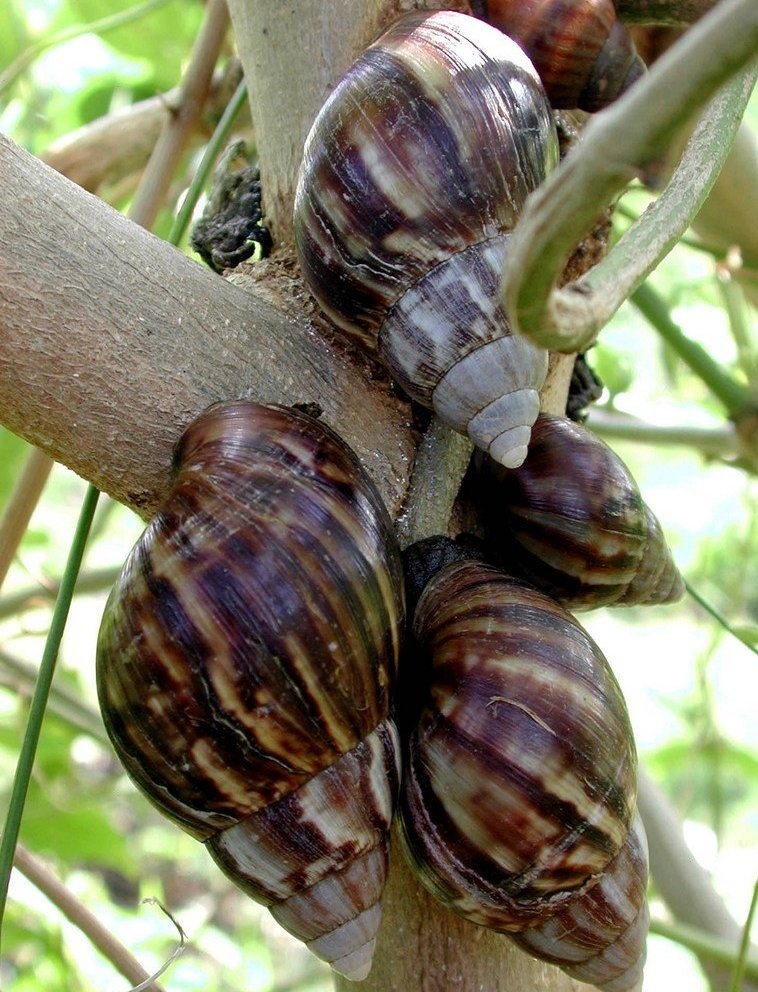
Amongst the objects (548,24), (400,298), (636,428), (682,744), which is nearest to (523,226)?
(400,298)

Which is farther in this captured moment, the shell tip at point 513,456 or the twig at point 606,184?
the shell tip at point 513,456

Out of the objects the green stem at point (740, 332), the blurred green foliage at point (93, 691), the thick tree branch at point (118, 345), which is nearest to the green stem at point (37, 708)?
the thick tree branch at point (118, 345)

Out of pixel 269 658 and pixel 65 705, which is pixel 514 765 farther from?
pixel 65 705

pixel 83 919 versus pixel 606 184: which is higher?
pixel 606 184

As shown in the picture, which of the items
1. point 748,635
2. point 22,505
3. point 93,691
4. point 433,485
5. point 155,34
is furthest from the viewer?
point 93,691

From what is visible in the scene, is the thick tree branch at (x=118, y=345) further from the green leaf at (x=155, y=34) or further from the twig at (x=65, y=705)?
the green leaf at (x=155, y=34)

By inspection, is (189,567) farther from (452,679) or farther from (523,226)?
(523,226)

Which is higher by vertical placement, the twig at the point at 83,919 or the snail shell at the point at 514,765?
the snail shell at the point at 514,765

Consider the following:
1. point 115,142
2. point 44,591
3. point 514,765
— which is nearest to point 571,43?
point 514,765
